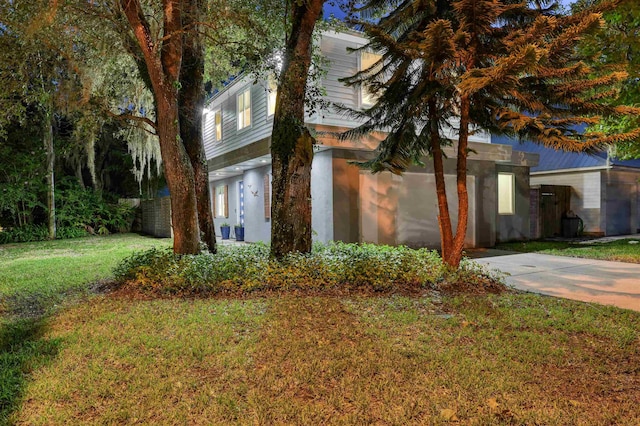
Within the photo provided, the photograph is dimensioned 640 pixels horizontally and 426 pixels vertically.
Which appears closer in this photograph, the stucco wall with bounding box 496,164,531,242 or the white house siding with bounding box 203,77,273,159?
the white house siding with bounding box 203,77,273,159

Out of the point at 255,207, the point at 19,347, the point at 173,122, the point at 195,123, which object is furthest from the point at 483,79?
the point at 255,207

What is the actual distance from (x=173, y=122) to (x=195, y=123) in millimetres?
1675

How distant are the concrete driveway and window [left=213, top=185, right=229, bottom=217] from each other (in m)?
9.99

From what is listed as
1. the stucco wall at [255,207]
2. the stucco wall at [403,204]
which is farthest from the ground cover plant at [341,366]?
the stucco wall at [255,207]

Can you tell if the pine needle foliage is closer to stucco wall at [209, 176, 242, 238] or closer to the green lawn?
the green lawn

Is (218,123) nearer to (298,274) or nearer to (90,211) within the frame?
(90,211)

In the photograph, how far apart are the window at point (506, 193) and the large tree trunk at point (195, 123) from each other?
9215 mm

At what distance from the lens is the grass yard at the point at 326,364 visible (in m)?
2.64

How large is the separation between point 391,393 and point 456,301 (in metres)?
2.61

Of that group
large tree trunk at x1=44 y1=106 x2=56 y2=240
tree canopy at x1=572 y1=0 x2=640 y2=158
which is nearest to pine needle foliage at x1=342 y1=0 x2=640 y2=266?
tree canopy at x1=572 y1=0 x2=640 y2=158

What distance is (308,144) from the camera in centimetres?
661

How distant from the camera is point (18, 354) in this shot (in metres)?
3.64

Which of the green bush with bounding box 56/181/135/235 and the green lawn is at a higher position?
the green bush with bounding box 56/181/135/235

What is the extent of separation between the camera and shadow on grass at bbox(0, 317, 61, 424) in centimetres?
290
